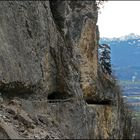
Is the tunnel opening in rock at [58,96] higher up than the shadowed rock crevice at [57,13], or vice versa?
the shadowed rock crevice at [57,13]

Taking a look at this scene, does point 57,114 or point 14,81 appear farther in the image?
point 57,114

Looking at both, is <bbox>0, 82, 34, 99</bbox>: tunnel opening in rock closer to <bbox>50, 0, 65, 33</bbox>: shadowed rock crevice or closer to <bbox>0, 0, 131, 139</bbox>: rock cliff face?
<bbox>0, 0, 131, 139</bbox>: rock cliff face

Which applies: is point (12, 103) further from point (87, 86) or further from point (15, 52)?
point (87, 86)

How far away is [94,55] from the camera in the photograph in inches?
1201

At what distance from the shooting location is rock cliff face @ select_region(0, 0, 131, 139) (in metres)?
15.9

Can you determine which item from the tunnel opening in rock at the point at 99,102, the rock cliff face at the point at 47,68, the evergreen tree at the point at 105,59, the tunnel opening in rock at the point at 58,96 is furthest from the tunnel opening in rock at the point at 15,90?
the evergreen tree at the point at 105,59

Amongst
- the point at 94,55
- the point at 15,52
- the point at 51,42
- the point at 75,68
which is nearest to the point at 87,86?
the point at 94,55

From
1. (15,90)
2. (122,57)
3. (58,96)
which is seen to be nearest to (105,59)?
(122,57)

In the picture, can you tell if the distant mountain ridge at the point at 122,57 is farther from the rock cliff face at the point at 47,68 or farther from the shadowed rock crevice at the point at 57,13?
the shadowed rock crevice at the point at 57,13

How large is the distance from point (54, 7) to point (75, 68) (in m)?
3.05

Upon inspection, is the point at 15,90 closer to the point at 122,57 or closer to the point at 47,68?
the point at 47,68

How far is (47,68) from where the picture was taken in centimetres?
2192

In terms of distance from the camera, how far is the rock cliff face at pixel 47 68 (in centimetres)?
1589

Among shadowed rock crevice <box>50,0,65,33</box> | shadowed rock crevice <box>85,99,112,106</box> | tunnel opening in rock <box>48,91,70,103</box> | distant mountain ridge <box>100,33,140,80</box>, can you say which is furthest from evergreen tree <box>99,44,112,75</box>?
tunnel opening in rock <box>48,91,70,103</box>
